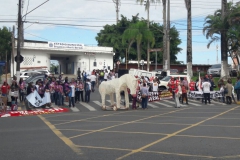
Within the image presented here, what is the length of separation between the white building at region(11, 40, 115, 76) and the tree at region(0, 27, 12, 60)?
107 inches

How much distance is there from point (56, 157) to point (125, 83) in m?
13.5

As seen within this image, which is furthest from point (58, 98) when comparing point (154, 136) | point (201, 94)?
point (154, 136)

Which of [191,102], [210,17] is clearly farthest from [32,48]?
[191,102]

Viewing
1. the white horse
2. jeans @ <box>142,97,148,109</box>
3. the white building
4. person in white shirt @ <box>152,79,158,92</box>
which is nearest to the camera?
the white horse

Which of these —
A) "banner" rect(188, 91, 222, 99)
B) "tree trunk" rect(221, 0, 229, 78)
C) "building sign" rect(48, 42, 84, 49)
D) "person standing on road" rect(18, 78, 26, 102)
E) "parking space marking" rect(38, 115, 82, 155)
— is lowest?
"parking space marking" rect(38, 115, 82, 155)

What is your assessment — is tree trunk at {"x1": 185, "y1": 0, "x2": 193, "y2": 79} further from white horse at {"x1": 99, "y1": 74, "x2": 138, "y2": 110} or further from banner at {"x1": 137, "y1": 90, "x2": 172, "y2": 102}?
Result: white horse at {"x1": 99, "y1": 74, "x2": 138, "y2": 110}

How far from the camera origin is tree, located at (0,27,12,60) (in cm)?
5895

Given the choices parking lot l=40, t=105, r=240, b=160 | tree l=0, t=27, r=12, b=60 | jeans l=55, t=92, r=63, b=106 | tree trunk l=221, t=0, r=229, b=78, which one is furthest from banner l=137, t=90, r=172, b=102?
tree l=0, t=27, r=12, b=60

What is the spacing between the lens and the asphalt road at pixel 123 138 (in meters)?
10.3

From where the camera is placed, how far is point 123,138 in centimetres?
1282

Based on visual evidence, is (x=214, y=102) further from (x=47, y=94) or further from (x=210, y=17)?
(x=210, y=17)

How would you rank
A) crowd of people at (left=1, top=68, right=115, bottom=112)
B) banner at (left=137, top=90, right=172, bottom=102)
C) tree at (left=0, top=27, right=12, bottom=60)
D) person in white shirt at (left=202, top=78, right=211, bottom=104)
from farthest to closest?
tree at (left=0, top=27, right=12, bottom=60) < banner at (left=137, top=90, right=172, bottom=102) < person in white shirt at (left=202, top=78, right=211, bottom=104) < crowd of people at (left=1, top=68, right=115, bottom=112)

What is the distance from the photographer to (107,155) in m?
10.1

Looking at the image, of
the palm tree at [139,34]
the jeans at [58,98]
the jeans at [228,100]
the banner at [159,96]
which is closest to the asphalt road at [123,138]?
the jeans at [58,98]
